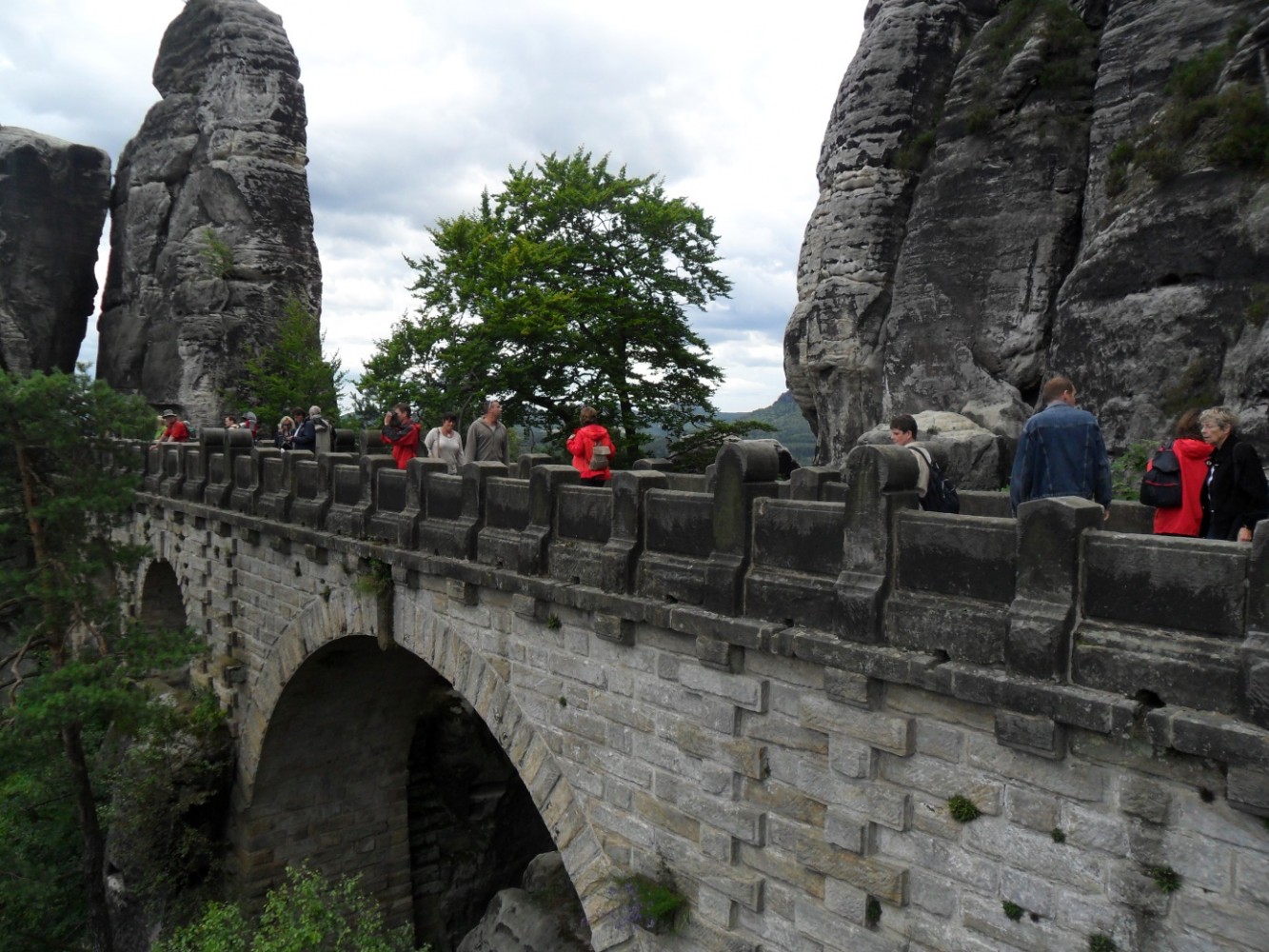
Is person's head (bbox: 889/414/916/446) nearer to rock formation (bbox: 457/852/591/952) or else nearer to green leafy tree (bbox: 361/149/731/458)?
rock formation (bbox: 457/852/591/952)

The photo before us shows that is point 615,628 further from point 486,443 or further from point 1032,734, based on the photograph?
point 486,443

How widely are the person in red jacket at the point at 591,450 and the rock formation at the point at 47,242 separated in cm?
3477

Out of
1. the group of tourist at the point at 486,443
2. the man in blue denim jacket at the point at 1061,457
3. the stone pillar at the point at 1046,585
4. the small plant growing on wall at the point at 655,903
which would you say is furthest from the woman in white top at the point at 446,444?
the stone pillar at the point at 1046,585

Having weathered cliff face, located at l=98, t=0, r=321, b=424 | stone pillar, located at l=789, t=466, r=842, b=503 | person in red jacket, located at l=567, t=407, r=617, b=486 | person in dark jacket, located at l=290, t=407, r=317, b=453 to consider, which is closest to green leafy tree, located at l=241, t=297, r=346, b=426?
weathered cliff face, located at l=98, t=0, r=321, b=424

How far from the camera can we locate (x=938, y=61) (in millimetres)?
20656

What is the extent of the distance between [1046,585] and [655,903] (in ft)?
12.6

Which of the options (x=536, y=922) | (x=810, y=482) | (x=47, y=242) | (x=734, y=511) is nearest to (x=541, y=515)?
(x=734, y=511)

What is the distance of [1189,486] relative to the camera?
19.4 ft

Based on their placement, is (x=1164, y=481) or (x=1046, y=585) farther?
(x=1164, y=481)

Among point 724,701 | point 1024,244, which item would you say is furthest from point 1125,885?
point 1024,244

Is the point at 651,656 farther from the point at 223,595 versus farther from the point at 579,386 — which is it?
the point at 579,386

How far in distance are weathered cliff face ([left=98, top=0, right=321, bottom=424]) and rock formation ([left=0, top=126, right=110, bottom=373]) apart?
3.35 metres

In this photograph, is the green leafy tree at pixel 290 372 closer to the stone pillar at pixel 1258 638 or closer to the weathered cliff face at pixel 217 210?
the weathered cliff face at pixel 217 210

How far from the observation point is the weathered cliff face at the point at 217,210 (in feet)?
114
